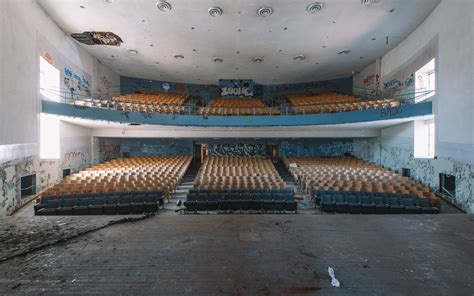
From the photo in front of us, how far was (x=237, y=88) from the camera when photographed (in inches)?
711

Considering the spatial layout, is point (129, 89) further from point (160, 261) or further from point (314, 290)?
point (314, 290)

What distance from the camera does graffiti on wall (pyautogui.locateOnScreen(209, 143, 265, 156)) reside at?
56.0 feet

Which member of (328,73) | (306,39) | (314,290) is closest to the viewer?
(314,290)

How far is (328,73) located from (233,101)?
740cm

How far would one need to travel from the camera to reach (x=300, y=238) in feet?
10.5

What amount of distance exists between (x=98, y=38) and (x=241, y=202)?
11.0 metres

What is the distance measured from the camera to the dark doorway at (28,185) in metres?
7.96

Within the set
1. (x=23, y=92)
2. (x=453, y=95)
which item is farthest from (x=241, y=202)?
(x=23, y=92)

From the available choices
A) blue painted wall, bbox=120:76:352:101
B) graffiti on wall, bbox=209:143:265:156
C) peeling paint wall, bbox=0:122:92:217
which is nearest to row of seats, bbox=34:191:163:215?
peeling paint wall, bbox=0:122:92:217

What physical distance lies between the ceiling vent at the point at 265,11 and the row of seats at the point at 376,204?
7434 millimetres

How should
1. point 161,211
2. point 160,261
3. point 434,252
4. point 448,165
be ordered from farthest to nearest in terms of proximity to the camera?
point 448,165, point 161,211, point 434,252, point 160,261

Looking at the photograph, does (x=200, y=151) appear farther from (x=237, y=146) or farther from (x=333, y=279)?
(x=333, y=279)

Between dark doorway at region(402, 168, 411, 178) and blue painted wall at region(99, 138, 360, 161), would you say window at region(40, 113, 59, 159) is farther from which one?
dark doorway at region(402, 168, 411, 178)

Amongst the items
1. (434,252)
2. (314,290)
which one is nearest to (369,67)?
(434,252)
